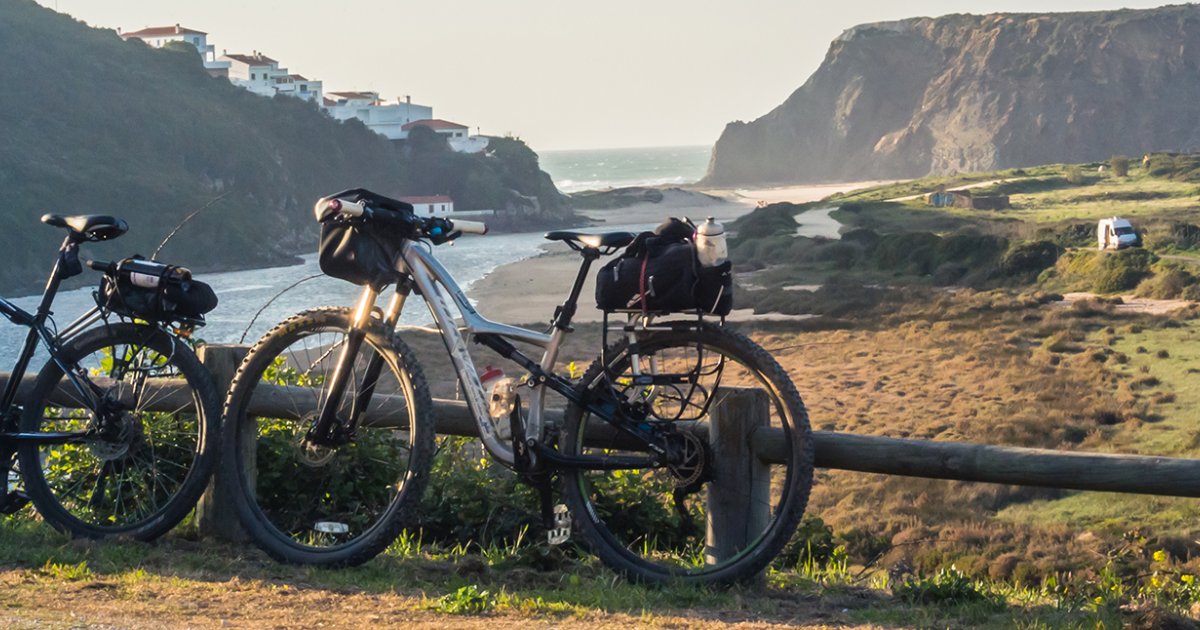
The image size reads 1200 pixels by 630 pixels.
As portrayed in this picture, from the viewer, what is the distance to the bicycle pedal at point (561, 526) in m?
5.32

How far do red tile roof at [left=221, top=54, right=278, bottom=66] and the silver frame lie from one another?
452 feet

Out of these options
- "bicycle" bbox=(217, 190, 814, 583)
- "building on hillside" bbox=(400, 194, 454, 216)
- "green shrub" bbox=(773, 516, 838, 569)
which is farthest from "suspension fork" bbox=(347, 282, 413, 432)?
"building on hillside" bbox=(400, 194, 454, 216)

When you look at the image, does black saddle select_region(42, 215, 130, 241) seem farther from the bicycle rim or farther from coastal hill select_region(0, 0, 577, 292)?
coastal hill select_region(0, 0, 577, 292)

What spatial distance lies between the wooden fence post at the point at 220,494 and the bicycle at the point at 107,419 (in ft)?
0.45

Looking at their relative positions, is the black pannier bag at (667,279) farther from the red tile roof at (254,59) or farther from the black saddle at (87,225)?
the red tile roof at (254,59)

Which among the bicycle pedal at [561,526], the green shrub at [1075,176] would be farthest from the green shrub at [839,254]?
the bicycle pedal at [561,526]

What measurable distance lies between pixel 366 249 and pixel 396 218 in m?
0.17

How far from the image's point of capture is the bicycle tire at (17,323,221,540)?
5.92m

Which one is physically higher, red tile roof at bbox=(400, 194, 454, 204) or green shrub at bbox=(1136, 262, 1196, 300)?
red tile roof at bbox=(400, 194, 454, 204)

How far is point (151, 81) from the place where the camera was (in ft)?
416

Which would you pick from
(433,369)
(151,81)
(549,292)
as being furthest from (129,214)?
(433,369)

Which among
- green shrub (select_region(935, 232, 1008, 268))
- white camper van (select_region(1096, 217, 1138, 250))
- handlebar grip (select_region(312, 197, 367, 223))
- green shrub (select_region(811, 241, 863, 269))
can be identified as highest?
handlebar grip (select_region(312, 197, 367, 223))

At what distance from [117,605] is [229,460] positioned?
3.43 ft

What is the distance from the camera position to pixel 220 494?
20.2 ft
